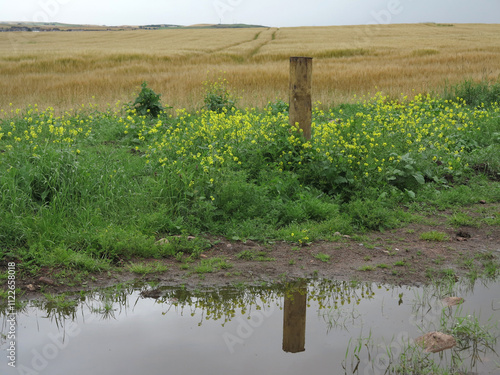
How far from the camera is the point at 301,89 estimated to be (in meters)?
6.92

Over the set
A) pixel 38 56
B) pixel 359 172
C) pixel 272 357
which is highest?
pixel 38 56

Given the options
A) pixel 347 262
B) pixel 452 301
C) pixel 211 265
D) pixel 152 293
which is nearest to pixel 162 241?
pixel 211 265

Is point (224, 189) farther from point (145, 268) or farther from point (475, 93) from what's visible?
point (475, 93)

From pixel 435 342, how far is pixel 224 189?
3.04 m

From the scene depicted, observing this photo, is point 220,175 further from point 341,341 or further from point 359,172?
point 341,341

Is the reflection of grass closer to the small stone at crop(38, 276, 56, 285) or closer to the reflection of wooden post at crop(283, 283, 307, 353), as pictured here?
the reflection of wooden post at crop(283, 283, 307, 353)

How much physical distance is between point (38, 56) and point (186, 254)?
20916mm

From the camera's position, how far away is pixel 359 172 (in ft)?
22.0

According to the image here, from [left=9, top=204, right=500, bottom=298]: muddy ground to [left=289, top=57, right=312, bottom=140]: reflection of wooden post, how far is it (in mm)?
1998

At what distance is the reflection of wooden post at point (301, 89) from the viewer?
6.89 m

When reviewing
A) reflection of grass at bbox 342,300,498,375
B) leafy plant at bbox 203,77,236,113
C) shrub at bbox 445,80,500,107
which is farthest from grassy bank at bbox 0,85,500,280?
shrub at bbox 445,80,500,107

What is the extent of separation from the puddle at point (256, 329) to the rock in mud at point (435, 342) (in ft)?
0.15

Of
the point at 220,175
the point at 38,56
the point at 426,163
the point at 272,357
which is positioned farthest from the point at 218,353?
the point at 38,56

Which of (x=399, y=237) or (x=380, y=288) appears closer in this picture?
(x=380, y=288)
